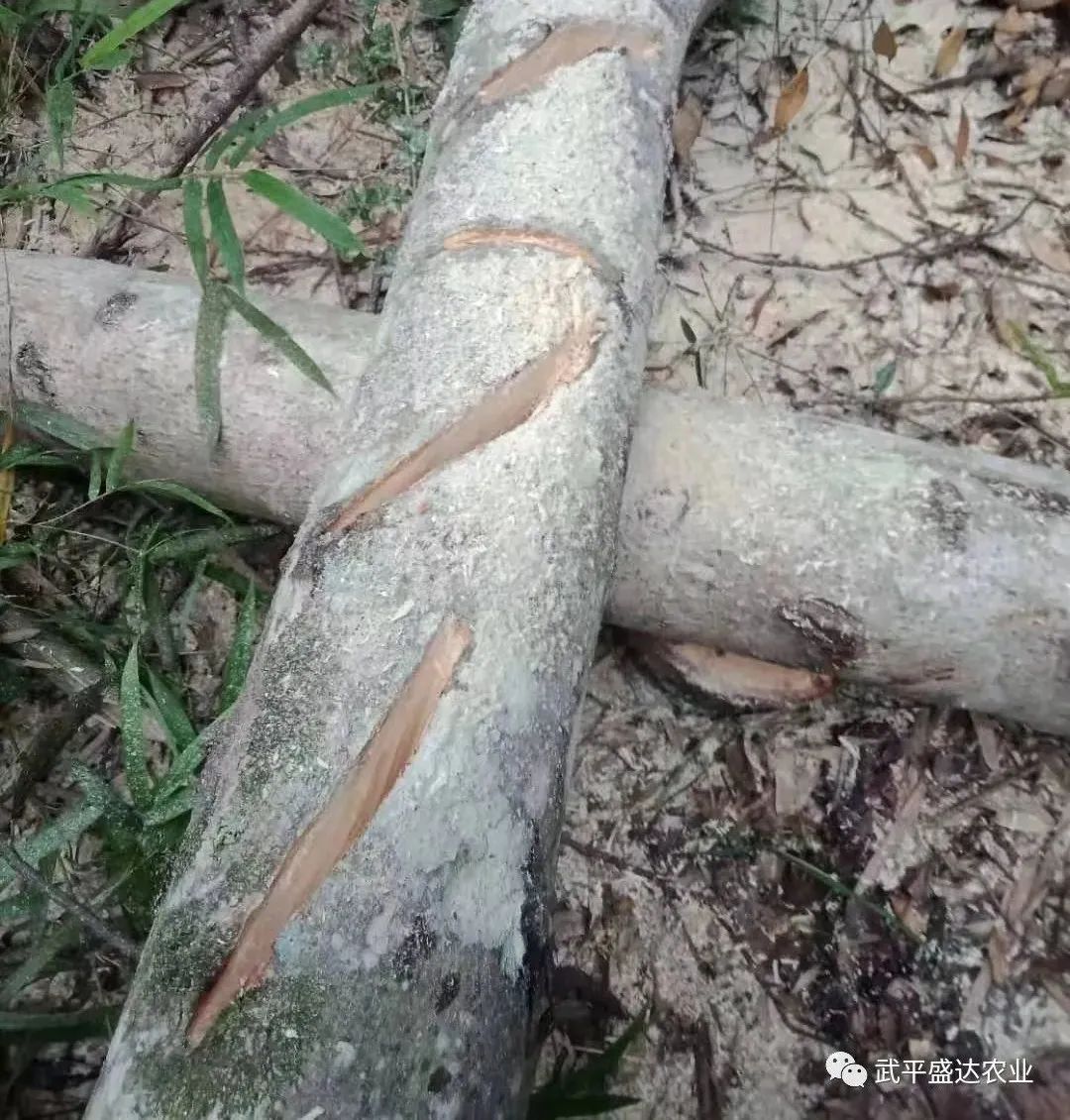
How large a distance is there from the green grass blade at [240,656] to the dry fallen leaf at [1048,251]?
5.20 ft

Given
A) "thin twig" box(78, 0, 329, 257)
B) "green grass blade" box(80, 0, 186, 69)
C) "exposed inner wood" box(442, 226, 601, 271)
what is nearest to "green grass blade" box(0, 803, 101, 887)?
"exposed inner wood" box(442, 226, 601, 271)

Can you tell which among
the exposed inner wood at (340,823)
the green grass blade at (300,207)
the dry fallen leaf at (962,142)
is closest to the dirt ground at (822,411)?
the dry fallen leaf at (962,142)

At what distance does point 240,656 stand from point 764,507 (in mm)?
793

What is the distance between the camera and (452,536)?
99 centimetres

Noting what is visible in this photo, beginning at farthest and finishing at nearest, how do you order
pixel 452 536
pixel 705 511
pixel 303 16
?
pixel 303 16
pixel 705 511
pixel 452 536

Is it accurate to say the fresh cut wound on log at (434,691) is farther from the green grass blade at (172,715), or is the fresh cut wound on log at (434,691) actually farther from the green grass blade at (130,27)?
the green grass blade at (130,27)

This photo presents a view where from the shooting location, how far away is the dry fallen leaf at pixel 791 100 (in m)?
1.88

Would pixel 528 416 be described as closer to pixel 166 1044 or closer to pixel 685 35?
pixel 166 1044

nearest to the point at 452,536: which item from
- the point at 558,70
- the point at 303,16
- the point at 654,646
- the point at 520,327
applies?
the point at 520,327

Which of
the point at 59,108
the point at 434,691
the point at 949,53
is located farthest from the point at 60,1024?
the point at 949,53

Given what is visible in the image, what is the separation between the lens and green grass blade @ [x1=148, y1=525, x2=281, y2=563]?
1.48 metres

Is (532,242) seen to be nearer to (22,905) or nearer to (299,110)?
(299,110)

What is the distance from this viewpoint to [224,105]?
5.98 feet

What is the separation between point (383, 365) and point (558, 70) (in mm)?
532
